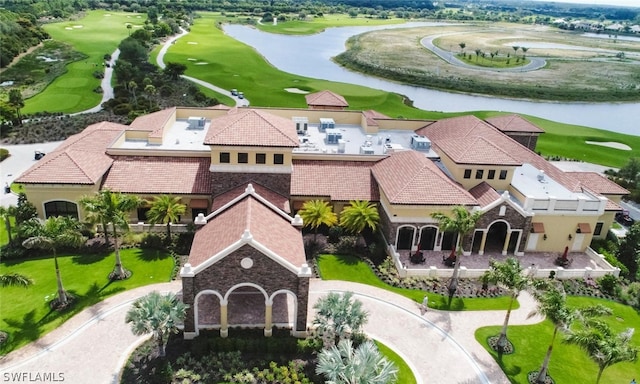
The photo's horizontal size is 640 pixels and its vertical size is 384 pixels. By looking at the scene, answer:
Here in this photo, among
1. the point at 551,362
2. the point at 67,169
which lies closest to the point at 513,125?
the point at 551,362

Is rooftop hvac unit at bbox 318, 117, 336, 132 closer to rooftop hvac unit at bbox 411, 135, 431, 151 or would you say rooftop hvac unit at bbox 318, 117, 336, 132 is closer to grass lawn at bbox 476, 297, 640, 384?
rooftop hvac unit at bbox 411, 135, 431, 151

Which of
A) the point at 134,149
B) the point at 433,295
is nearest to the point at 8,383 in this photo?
the point at 134,149

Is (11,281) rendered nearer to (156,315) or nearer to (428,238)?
(156,315)

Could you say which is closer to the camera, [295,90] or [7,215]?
[7,215]

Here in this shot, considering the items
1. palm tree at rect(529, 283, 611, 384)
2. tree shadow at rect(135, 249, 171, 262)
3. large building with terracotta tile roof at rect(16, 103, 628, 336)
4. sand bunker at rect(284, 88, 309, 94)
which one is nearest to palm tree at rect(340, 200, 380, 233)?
large building with terracotta tile roof at rect(16, 103, 628, 336)

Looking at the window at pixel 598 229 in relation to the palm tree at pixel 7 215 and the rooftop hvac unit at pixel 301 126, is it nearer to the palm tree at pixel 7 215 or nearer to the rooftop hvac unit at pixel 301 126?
the rooftop hvac unit at pixel 301 126

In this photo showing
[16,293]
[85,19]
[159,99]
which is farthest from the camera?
[85,19]

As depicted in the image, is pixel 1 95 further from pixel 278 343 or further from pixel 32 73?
pixel 278 343

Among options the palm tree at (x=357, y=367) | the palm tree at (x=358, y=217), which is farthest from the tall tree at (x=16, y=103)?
the palm tree at (x=357, y=367)
